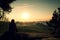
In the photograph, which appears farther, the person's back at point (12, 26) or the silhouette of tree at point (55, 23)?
the silhouette of tree at point (55, 23)

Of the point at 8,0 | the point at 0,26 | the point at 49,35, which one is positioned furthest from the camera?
the point at 8,0

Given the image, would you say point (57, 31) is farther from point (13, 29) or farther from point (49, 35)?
point (13, 29)

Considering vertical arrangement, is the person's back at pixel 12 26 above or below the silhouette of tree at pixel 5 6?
below

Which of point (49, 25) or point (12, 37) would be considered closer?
point (12, 37)

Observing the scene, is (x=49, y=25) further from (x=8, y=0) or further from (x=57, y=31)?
(x=8, y=0)

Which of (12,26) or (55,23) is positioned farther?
(55,23)

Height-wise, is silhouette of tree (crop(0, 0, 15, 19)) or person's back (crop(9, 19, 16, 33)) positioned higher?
silhouette of tree (crop(0, 0, 15, 19))

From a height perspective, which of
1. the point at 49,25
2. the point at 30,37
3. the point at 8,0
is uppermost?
the point at 8,0

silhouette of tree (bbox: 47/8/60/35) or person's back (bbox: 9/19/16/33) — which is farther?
silhouette of tree (bbox: 47/8/60/35)

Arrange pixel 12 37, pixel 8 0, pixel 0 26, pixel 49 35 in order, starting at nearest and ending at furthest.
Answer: pixel 12 37 < pixel 49 35 < pixel 0 26 < pixel 8 0

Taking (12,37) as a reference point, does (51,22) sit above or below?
above

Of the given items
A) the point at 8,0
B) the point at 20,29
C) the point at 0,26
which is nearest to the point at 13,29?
the point at 20,29

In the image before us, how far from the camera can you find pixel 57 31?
472 inches

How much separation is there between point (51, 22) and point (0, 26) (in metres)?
3.94
